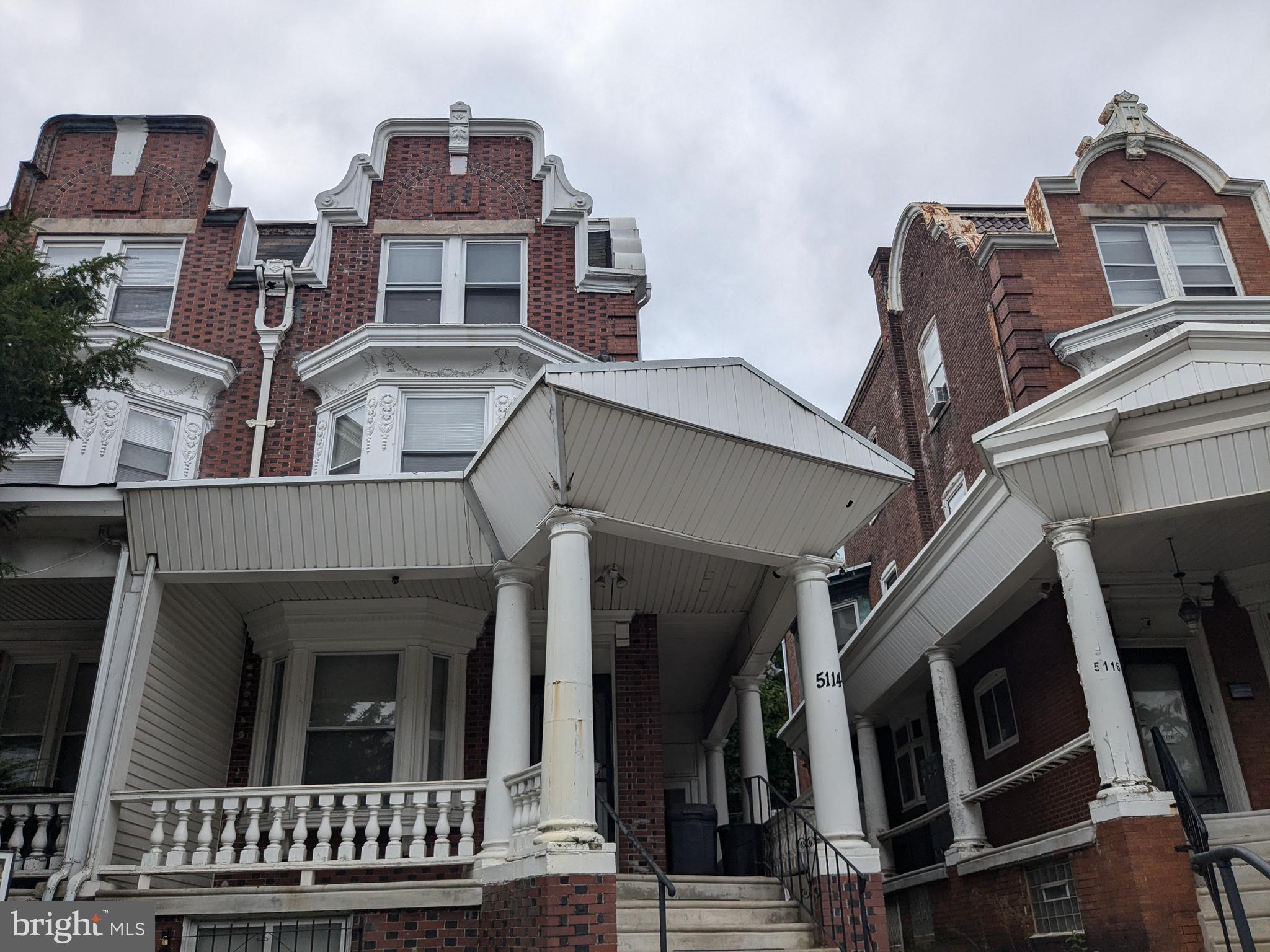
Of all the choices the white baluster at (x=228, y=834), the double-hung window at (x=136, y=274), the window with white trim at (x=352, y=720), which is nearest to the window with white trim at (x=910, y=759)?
the window with white trim at (x=352, y=720)

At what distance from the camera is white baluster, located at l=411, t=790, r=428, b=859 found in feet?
31.3

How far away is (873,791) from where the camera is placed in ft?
55.6

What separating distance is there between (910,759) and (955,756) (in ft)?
15.6

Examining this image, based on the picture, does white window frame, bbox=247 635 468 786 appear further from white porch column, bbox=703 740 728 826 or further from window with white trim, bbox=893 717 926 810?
window with white trim, bbox=893 717 926 810

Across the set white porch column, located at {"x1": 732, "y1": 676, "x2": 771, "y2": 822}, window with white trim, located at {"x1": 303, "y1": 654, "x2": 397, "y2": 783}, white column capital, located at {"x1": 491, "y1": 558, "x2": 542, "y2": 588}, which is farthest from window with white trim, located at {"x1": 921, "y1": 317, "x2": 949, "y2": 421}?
window with white trim, located at {"x1": 303, "y1": 654, "x2": 397, "y2": 783}

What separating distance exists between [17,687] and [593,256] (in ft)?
31.8

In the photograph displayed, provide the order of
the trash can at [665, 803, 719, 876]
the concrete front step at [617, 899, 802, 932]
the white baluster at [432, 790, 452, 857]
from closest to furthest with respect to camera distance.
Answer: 1. the concrete front step at [617, 899, 802, 932]
2. the white baluster at [432, 790, 452, 857]
3. the trash can at [665, 803, 719, 876]

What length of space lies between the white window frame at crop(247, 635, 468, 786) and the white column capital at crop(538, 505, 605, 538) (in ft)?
12.5

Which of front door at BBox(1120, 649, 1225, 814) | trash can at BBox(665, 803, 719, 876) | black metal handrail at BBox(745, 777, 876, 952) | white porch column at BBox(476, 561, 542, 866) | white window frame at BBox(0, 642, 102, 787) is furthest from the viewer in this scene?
white window frame at BBox(0, 642, 102, 787)

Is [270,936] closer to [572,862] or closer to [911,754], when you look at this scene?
[572,862]

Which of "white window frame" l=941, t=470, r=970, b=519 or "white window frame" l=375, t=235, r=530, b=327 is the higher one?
"white window frame" l=375, t=235, r=530, b=327

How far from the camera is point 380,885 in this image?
916 centimetres

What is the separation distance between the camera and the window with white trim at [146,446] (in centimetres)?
1245

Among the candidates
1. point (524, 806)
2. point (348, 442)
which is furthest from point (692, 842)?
point (348, 442)
